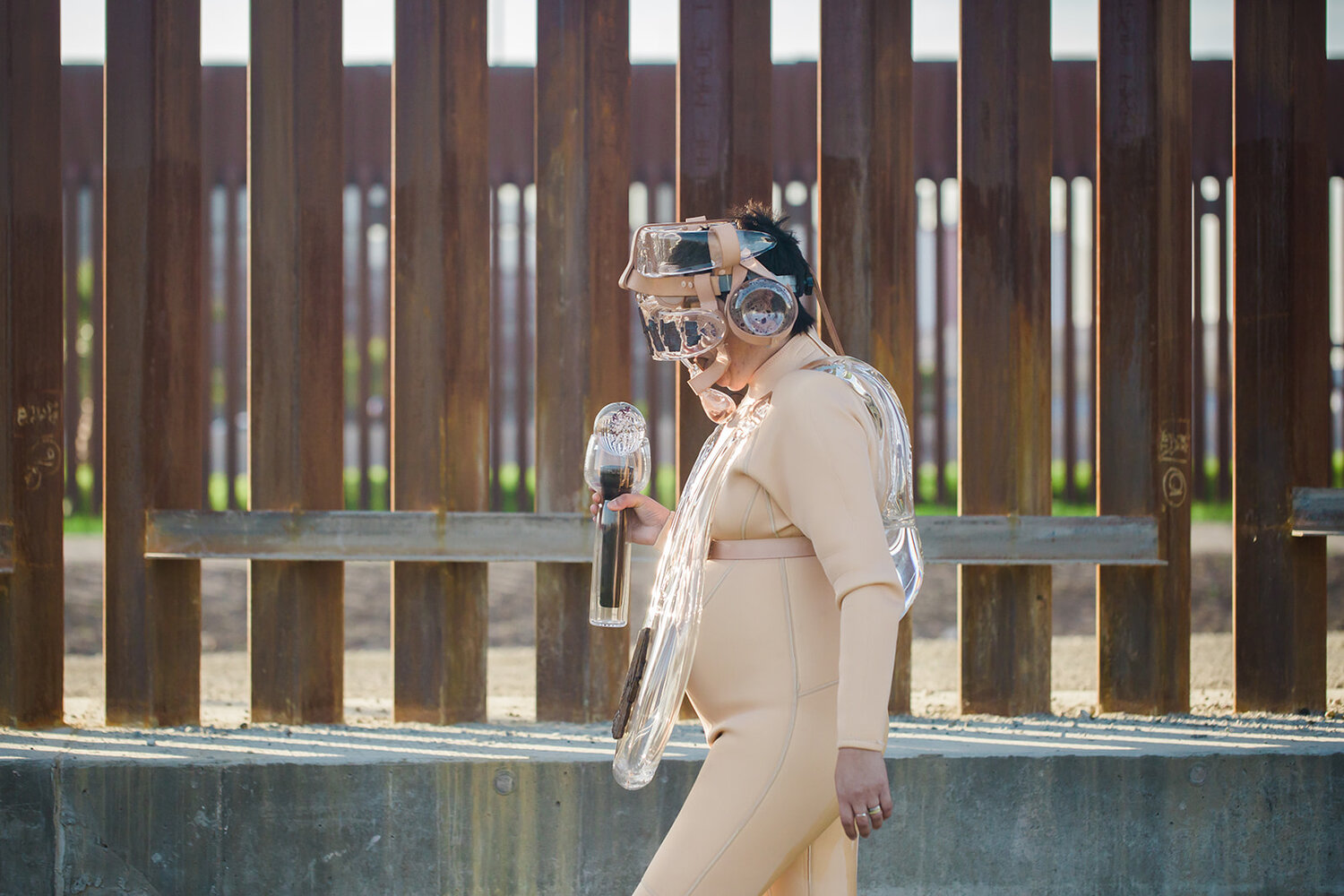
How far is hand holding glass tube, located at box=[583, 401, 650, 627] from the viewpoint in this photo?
2.48m

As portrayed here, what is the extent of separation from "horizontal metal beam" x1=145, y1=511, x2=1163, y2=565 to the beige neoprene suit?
1712mm

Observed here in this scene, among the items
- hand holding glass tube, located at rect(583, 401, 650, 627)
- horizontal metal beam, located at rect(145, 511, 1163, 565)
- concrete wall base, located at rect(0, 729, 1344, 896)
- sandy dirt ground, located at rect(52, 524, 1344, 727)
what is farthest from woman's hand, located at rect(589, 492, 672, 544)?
sandy dirt ground, located at rect(52, 524, 1344, 727)

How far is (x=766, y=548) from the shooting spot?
88.5 inches

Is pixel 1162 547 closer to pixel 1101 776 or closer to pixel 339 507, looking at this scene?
pixel 1101 776

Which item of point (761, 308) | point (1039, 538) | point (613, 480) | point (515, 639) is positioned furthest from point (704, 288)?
point (515, 639)

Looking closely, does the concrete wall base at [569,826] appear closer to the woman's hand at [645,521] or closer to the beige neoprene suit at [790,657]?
the woman's hand at [645,521]

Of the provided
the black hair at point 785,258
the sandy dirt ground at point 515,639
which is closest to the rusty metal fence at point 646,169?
the sandy dirt ground at point 515,639

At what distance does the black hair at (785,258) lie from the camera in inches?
92.1

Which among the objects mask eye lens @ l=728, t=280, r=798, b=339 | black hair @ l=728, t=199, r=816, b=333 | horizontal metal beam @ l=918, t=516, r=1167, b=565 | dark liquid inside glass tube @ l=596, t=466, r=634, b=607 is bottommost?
horizontal metal beam @ l=918, t=516, r=1167, b=565

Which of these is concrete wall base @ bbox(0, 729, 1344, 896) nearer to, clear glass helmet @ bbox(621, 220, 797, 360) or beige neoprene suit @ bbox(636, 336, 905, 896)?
beige neoprene suit @ bbox(636, 336, 905, 896)

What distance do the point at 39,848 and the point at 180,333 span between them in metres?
1.58

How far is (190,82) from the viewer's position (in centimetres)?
404

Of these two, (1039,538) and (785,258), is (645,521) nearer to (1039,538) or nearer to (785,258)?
(785,258)

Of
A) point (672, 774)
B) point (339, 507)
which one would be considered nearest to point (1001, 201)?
point (672, 774)
